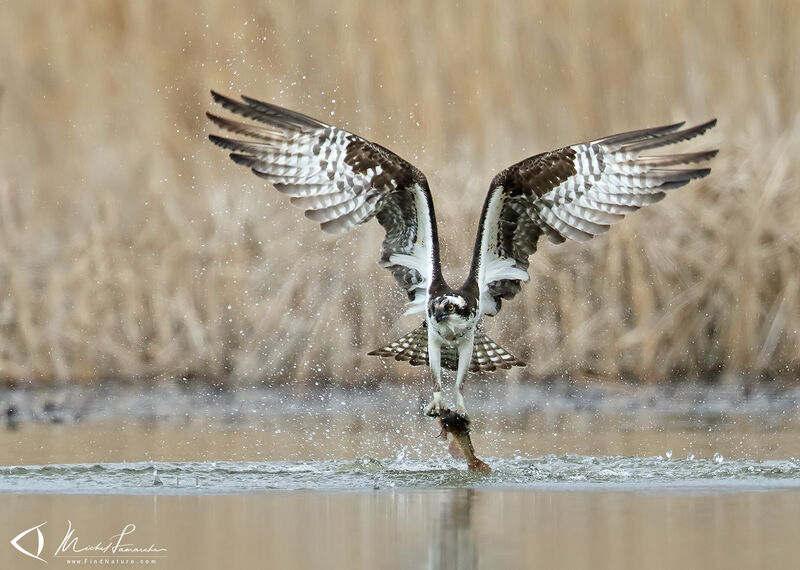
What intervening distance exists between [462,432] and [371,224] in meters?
2.91

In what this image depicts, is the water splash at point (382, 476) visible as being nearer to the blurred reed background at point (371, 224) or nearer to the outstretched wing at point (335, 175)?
the outstretched wing at point (335, 175)

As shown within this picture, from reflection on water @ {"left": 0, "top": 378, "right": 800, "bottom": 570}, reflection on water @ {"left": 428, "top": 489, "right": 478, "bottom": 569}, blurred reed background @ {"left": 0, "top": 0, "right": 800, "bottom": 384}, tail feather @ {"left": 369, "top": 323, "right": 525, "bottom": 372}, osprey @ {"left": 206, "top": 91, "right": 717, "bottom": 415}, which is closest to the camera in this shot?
reflection on water @ {"left": 428, "top": 489, "right": 478, "bottom": 569}

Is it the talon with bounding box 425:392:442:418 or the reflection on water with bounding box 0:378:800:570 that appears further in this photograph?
the talon with bounding box 425:392:442:418

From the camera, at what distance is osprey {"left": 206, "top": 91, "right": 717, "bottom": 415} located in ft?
35.8

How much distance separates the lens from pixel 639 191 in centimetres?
1106

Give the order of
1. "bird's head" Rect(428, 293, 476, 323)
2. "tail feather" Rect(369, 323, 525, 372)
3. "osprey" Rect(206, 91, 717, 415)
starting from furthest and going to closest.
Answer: "tail feather" Rect(369, 323, 525, 372) < "osprey" Rect(206, 91, 717, 415) < "bird's head" Rect(428, 293, 476, 323)

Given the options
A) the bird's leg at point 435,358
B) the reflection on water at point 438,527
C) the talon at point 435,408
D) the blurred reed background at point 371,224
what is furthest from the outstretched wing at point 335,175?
the blurred reed background at point 371,224

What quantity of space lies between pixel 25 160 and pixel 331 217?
344 cm

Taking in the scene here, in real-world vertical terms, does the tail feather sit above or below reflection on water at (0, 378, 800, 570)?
above

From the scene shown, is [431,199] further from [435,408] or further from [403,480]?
[403,480]

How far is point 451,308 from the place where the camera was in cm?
1066

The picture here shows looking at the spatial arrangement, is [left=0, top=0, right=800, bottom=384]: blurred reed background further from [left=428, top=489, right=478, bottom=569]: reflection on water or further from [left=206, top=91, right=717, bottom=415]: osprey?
[left=428, top=489, right=478, bottom=569]: reflection on water

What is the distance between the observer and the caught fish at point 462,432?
10.7m

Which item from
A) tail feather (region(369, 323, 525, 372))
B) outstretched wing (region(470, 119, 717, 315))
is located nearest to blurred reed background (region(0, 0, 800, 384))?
tail feather (region(369, 323, 525, 372))
